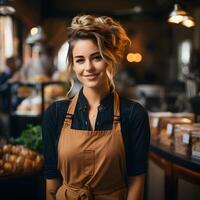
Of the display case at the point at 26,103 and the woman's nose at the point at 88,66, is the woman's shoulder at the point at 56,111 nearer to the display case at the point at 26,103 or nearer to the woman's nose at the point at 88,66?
the woman's nose at the point at 88,66

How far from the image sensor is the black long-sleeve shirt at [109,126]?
1949mm

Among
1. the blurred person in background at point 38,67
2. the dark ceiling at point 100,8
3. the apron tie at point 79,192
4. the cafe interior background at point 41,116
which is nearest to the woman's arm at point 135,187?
the apron tie at point 79,192

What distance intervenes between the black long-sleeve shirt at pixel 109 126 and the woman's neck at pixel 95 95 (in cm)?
2

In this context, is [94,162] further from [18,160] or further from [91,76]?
[18,160]

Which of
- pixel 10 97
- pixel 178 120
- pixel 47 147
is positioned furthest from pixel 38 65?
pixel 47 147

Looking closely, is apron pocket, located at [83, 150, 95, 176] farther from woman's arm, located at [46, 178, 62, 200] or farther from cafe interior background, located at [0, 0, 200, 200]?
cafe interior background, located at [0, 0, 200, 200]

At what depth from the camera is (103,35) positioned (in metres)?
1.94

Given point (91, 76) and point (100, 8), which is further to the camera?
point (100, 8)

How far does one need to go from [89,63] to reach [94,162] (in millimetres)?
440

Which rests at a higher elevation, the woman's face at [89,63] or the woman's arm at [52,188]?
the woman's face at [89,63]

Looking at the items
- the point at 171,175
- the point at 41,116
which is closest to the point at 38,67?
the point at 41,116

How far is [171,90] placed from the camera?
762 centimetres

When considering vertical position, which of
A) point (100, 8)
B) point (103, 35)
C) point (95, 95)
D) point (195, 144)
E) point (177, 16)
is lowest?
point (195, 144)

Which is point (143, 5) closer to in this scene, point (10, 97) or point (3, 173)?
point (10, 97)
